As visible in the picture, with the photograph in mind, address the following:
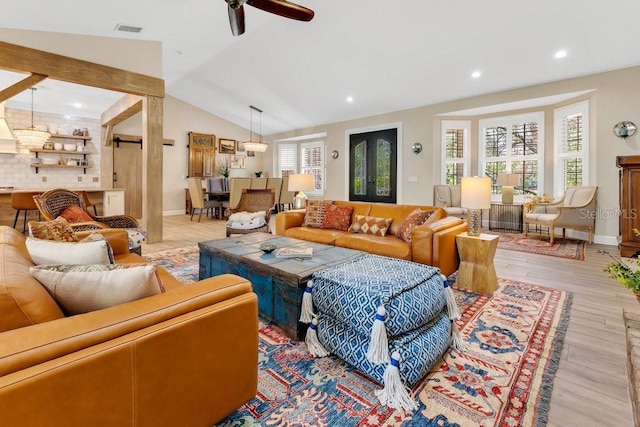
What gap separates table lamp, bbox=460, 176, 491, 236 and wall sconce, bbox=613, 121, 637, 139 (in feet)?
10.9

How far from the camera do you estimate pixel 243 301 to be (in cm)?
121

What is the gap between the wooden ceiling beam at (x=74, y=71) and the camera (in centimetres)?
383

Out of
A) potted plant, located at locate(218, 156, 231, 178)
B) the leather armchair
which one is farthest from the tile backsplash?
the leather armchair

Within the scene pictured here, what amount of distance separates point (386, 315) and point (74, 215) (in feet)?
11.5

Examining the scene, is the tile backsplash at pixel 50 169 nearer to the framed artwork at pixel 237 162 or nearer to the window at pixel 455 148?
the framed artwork at pixel 237 162

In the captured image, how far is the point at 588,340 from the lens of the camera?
2.01m

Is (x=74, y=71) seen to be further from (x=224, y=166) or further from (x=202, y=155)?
(x=224, y=166)

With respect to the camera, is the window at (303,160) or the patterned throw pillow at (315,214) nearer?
the patterned throw pillow at (315,214)

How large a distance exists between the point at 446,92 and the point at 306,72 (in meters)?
2.68

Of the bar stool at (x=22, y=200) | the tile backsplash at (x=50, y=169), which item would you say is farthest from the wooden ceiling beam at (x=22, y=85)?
the tile backsplash at (x=50, y=169)

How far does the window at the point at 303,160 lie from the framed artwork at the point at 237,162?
1.17m

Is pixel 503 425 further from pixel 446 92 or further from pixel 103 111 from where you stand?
→ pixel 103 111

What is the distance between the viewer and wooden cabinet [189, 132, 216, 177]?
913 centimetres

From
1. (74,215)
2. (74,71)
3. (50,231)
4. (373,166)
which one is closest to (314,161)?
(373,166)
